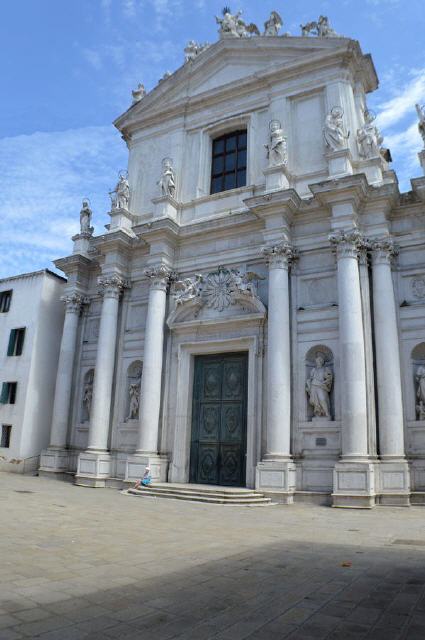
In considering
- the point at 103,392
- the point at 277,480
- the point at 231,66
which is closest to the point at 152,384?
the point at 103,392

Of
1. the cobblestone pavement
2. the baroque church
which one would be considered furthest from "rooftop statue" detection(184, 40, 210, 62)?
the cobblestone pavement

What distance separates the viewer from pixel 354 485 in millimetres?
12648

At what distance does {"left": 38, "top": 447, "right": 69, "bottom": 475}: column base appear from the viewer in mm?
18219

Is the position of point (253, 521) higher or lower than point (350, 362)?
lower

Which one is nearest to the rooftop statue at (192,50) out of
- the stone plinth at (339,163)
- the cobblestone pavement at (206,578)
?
the stone plinth at (339,163)

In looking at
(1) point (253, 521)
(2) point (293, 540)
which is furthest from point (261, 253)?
(2) point (293, 540)

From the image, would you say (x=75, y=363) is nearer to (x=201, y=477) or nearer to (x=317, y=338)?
(x=201, y=477)

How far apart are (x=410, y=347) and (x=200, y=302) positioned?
22.4ft

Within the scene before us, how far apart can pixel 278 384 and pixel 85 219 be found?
12.1 meters

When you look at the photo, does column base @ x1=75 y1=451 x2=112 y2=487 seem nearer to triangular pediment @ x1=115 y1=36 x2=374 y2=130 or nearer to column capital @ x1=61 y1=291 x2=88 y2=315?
column capital @ x1=61 y1=291 x2=88 y2=315

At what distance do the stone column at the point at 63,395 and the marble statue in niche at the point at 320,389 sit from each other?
9524 millimetres

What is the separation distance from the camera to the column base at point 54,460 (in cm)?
1822

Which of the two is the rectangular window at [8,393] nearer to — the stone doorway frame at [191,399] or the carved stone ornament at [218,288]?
the stone doorway frame at [191,399]

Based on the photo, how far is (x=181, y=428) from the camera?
16438 millimetres
